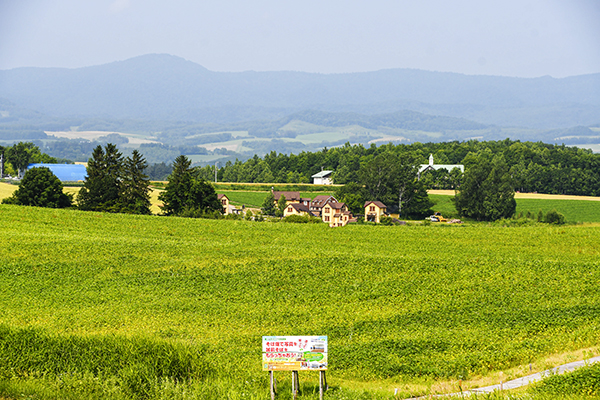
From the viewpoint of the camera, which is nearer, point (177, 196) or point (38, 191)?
point (38, 191)

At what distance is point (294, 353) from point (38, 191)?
60.5m

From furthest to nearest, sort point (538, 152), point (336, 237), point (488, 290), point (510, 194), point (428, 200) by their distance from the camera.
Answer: point (538, 152), point (428, 200), point (510, 194), point (336, 237), point (488, 290)

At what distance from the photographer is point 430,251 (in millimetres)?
33438

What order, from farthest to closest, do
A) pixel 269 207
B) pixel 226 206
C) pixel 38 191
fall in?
1. pixel 226 206
2. pixel 269 207
3. pixel 38 191

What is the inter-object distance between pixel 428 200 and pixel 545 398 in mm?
90137

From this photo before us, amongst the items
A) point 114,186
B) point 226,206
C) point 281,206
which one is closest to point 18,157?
point 226,206

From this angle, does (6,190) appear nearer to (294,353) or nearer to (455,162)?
(294,353)

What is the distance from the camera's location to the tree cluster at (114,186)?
63969 mm

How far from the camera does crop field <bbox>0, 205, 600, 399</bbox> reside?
43.5ft

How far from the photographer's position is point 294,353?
10625 millimetres

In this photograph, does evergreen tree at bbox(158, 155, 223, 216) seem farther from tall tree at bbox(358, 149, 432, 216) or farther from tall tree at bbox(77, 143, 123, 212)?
tall tree at bbox(358, 149, 432, 216)

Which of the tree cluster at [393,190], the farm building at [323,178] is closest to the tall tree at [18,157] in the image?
the farm building at [323,178]

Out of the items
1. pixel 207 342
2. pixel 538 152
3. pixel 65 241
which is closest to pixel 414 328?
pixel 207 342

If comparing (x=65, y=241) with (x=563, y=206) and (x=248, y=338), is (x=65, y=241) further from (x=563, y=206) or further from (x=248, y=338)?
(x=563, y=206)
